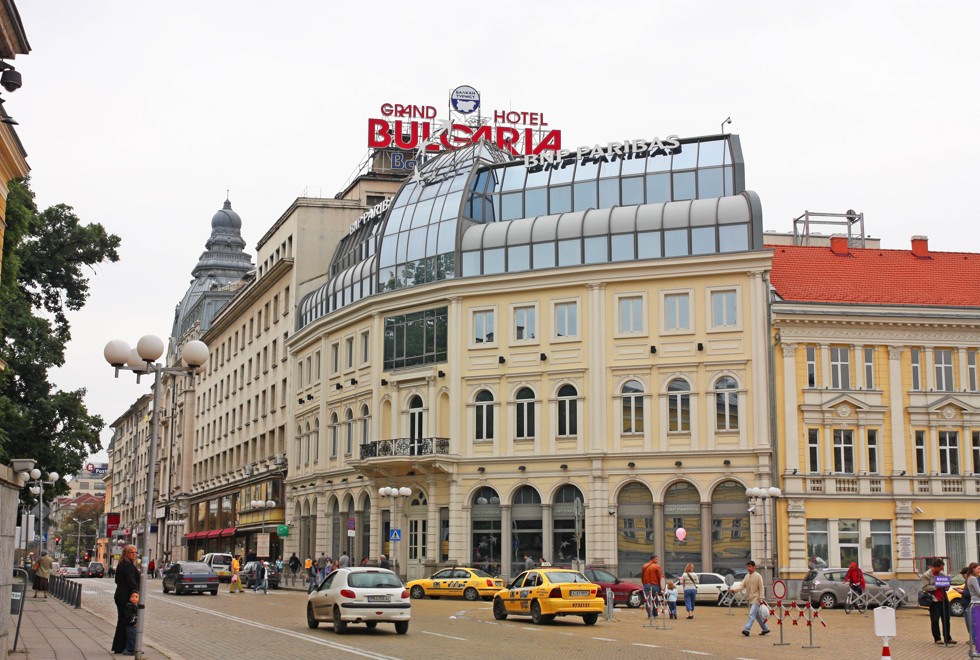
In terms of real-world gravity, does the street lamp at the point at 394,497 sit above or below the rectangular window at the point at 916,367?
below

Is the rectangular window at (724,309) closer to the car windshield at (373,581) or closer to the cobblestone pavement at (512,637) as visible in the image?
the cobblestone pavement at (512,637)

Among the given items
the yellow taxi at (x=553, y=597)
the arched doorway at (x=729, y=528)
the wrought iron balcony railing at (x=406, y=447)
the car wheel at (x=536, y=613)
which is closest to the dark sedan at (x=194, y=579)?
the wrought iron balcony railing at (x=406, y=447)

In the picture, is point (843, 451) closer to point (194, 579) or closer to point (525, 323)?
point (525, 323)

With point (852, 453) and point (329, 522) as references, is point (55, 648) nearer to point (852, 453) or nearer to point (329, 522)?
point (852, 453)

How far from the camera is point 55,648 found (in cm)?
2158

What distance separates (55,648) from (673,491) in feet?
105

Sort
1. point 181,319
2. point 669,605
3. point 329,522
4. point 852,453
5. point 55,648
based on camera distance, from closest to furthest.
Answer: point 55,648 < point 669,605 < point 852,453 < point 329,522 < point 181,319

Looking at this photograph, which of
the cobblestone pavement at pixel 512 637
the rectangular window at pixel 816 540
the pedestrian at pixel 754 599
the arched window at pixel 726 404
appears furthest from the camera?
the arched window at pixel 726 404

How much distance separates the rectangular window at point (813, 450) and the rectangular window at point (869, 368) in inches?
111

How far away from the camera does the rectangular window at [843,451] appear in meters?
48.8

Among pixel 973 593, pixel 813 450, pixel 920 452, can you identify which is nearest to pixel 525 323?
pixel 813 450

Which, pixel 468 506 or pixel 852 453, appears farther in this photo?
pixel 468 506

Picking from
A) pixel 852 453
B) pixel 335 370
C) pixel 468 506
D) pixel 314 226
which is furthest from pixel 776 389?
pixel 314 226

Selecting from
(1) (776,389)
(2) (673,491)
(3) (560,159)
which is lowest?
(2) (673,491)
